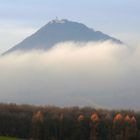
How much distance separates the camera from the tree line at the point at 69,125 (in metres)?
99.2

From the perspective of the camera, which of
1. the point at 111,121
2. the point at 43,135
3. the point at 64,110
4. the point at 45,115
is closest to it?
the point at 43,135

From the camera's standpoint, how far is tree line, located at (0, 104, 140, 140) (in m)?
99.2

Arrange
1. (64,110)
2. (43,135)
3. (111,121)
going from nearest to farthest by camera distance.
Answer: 1. (43,135)
2. (111,121)
3. (64,110)

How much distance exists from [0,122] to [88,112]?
73.2 feet

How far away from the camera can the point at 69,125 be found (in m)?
106

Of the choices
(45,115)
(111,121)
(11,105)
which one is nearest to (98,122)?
(111,121)

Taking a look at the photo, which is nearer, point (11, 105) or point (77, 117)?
point (77, 117)

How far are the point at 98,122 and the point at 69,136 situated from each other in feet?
21.9

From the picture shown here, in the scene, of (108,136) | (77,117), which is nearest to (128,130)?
(108,136)

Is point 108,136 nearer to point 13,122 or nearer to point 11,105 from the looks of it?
point 13,122

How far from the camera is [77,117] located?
111 metres

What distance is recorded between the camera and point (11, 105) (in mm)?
123812

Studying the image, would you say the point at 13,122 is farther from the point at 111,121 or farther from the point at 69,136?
the point at 111,121

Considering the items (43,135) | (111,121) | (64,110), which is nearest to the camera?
(43,135)
